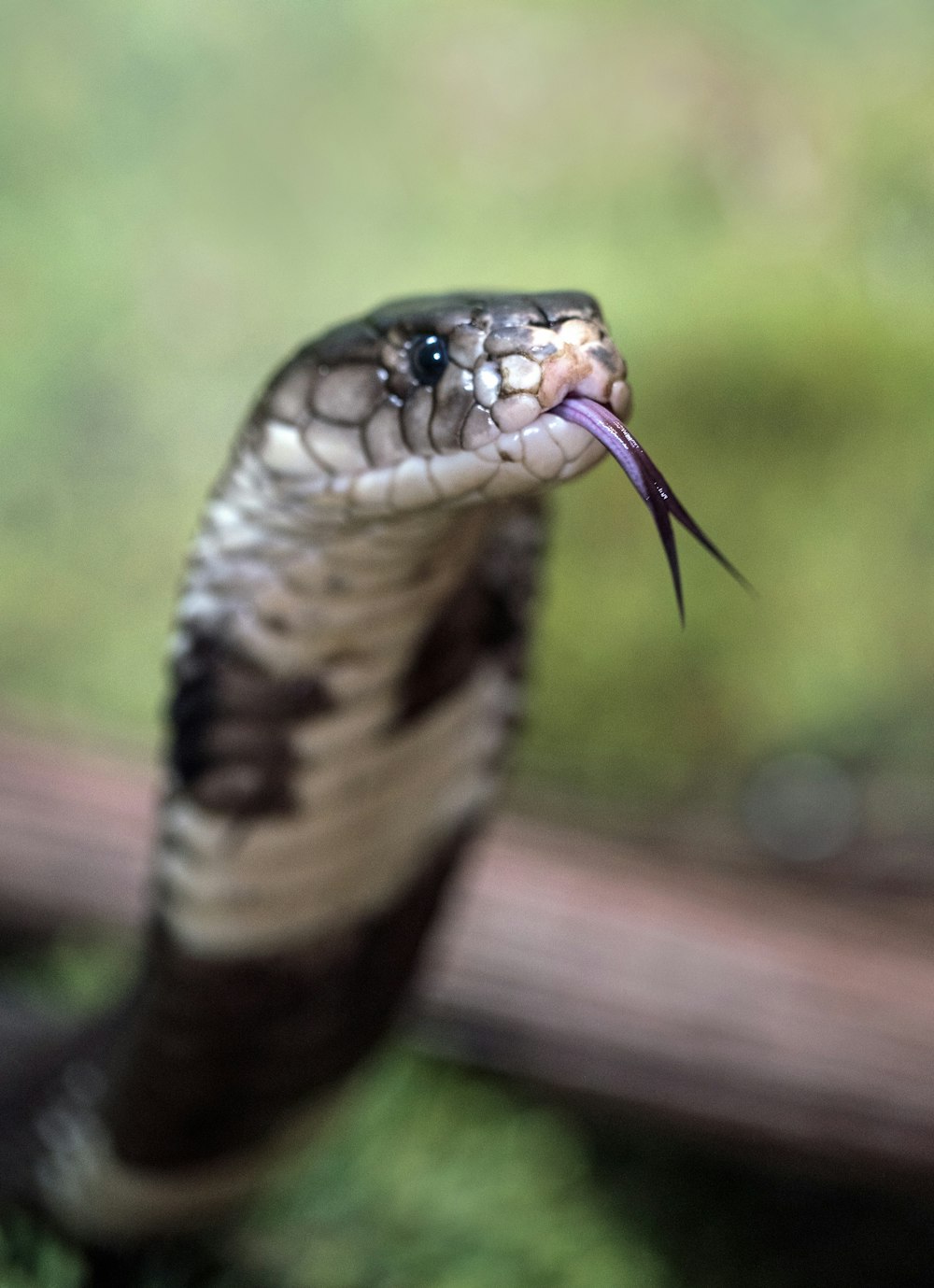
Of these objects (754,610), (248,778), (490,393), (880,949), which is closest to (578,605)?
(754,610)

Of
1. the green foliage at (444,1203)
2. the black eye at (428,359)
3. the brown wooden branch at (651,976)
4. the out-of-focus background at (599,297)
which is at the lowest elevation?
the green foliage at (444,1203)

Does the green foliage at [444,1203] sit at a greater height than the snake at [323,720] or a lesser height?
lesser

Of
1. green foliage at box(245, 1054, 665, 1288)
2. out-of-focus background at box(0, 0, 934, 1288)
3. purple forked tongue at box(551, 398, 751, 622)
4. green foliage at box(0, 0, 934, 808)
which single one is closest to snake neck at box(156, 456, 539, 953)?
purple forked tongue at box(551, 398, 751, 622)

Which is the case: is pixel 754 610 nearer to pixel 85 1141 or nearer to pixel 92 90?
pixel 85 1141

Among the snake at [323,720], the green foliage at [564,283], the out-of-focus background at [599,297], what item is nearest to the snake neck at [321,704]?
the snake at [323,720]

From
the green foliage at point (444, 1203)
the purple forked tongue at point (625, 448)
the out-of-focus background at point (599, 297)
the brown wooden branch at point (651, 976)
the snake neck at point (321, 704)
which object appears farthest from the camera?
the out-of-focus background at point (599, 297)

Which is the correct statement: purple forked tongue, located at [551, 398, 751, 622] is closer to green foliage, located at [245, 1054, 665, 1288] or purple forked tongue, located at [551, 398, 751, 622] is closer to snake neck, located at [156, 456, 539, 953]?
snake neck, located at [156, 456, 539, 953]

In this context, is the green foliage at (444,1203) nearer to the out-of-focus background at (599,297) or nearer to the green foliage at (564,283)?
the out-of-focus background at (599,297)

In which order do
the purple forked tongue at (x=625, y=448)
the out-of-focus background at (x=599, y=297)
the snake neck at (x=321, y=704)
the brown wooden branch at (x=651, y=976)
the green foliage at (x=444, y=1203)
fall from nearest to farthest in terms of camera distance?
1. the purple forked tongue at (x=625, y=448)
2. the snake neck at (x=321, y=704)
3. the green foliage at (x=444, y=1203)
4. the brown wooden branch at (x=651, y=976)
5. the out-of-focus background at (x=599, y=297)
